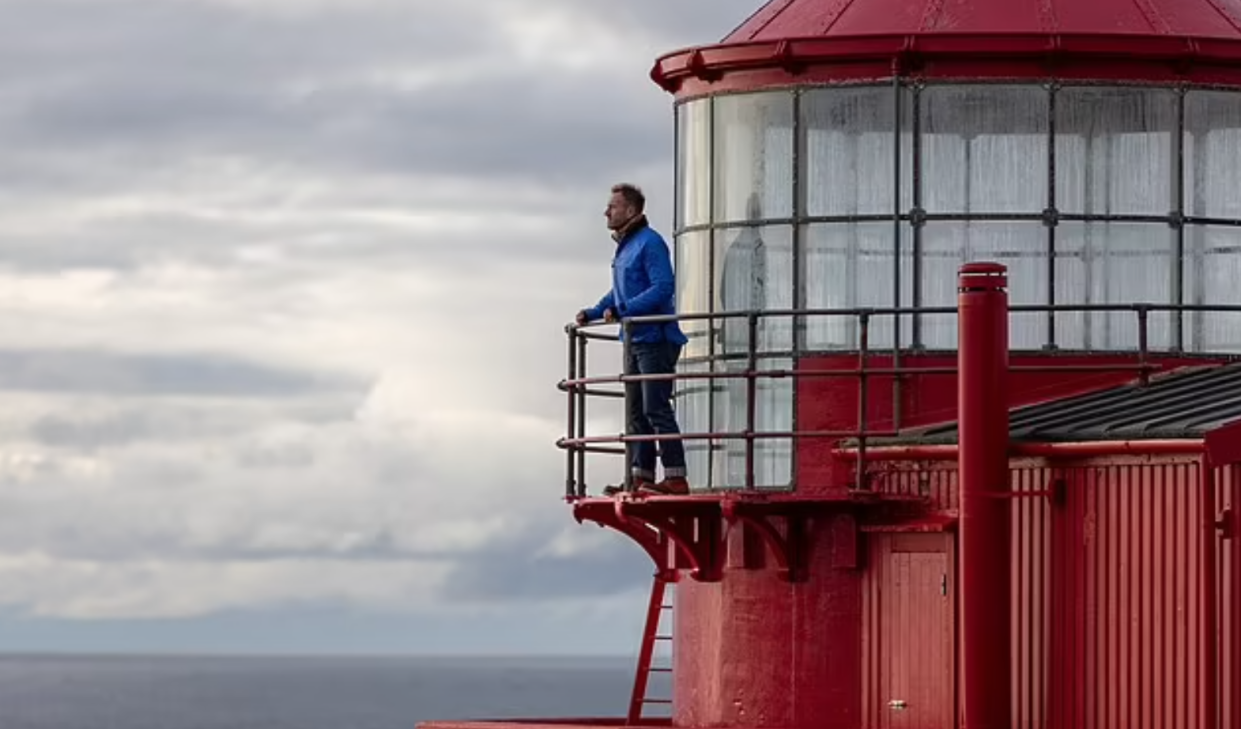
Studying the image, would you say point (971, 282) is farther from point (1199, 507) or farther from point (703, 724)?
point (703, 724)

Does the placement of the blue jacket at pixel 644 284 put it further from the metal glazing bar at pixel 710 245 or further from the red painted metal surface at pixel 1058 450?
the red painted metal surface at pixel 1058 450

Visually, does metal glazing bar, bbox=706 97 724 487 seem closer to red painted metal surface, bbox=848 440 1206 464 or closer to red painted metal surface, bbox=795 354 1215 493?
red painted metal surface, bbox=795 354 1215 493

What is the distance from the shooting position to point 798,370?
81.1ft

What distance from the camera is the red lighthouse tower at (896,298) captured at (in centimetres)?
2375

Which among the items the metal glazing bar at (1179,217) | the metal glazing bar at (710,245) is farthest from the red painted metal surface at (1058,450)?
the metal glazing bar at (1179,217)

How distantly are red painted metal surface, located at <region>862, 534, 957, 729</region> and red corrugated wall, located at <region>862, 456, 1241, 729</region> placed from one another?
0.47 m

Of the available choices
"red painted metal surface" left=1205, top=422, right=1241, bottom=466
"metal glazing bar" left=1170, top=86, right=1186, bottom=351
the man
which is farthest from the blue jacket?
"red painted metal surface" left=1205, top=422, right=1241, bottom=466

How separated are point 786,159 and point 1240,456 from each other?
17.1 ft

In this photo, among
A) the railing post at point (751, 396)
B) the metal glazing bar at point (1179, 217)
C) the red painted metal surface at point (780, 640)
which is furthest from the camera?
the metal glazing bar at point (1179, 217)

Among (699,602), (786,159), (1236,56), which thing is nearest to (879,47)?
(786,159)

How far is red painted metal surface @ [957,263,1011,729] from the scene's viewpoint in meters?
22.3

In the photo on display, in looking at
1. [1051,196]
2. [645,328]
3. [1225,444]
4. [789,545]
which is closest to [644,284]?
[645,328]

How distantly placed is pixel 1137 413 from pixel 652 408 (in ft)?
11.5

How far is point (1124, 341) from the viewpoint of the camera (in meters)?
24.8
